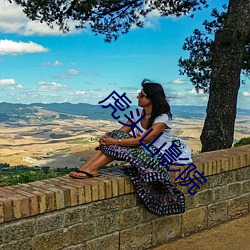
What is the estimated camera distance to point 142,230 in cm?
339

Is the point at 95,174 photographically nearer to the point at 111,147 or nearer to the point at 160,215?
the point at 111,147

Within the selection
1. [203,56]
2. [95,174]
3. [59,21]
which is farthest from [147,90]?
[203,56]

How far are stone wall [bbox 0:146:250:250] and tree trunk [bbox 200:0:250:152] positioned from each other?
2402 millimetres

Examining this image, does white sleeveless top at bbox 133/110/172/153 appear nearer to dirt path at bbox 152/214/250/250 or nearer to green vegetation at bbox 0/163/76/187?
dirt path at bbox 152/214/250/250

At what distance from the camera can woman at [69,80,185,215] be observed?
3.27m

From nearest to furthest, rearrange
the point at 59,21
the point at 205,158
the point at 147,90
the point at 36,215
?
1. the point at 36,215
2. the point at 147,90
3. the point at 205,158
4. the point at 59,21

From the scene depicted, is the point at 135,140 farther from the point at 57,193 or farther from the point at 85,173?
the point at 57,193

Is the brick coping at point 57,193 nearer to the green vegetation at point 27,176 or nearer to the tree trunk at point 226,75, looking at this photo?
the green vegetation at point 27,176

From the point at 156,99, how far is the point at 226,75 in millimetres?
3313

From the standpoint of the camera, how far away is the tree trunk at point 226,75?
21.2 ft

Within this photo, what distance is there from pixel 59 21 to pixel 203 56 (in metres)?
3.22

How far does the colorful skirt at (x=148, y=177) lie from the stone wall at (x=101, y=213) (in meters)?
0.08

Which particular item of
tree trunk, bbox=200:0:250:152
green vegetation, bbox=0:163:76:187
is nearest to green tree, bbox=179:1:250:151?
tree trunk, bbox=200:0:250:152

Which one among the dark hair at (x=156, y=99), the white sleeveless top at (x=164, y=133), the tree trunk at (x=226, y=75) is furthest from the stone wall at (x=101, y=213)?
the tree trunk at (x=226, y=75)
